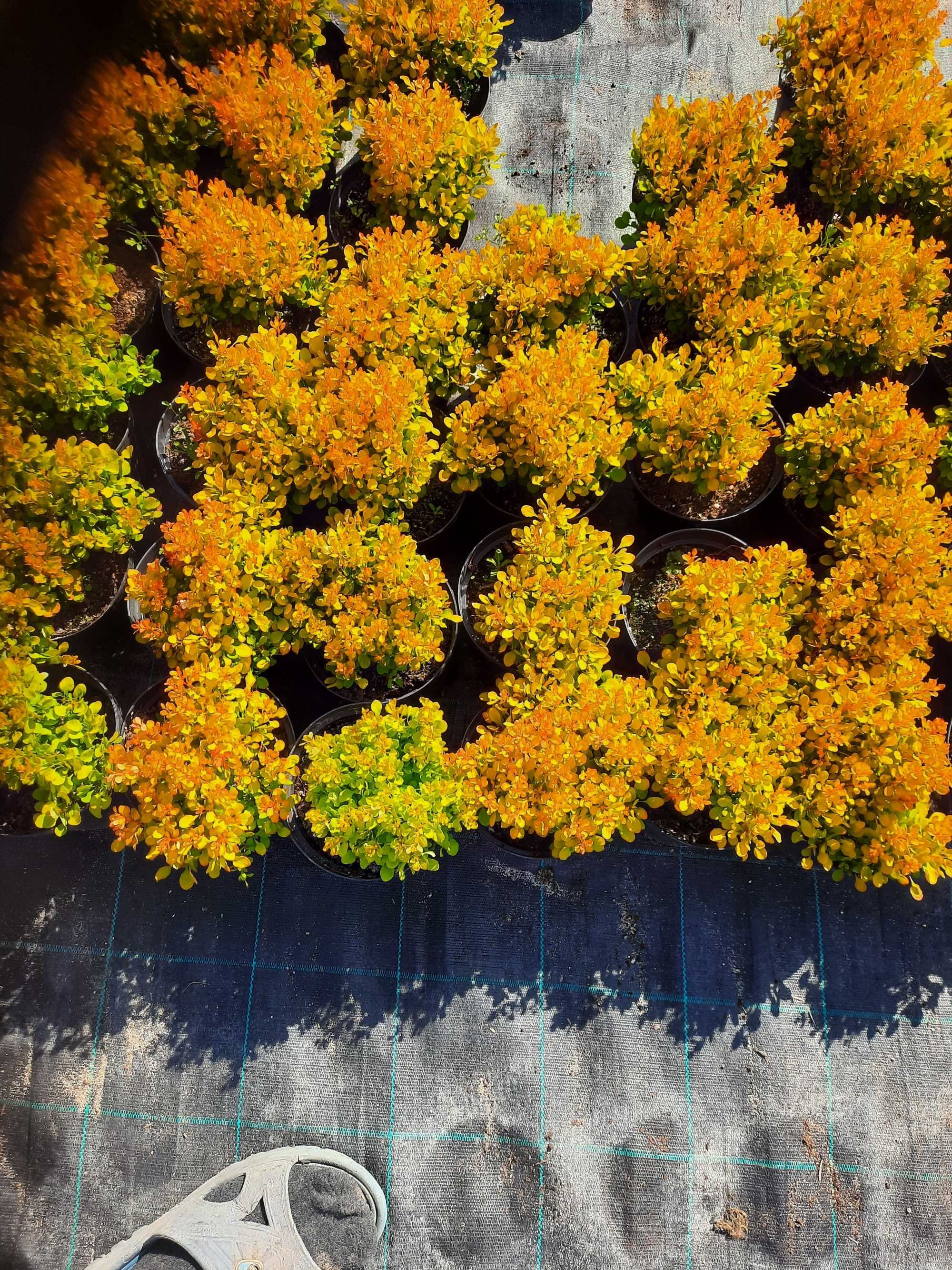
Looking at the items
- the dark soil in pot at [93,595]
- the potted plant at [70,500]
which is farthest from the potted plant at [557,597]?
the dark soil in pot at [93,595]

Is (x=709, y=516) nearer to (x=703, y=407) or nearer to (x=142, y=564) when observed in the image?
(x=703, y=407)

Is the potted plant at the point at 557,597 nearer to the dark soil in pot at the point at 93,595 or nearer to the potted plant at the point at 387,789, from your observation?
the potted plant at the point at 387,789

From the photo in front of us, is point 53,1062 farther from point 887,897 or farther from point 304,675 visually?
point 887,897

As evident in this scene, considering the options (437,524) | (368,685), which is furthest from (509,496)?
(368,685)

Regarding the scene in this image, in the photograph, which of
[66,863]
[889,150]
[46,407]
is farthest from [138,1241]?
[889,150]

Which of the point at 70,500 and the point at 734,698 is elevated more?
the point at 70,500

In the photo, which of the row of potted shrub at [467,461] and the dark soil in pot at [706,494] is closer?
the row of potted shrub at [467,461]
